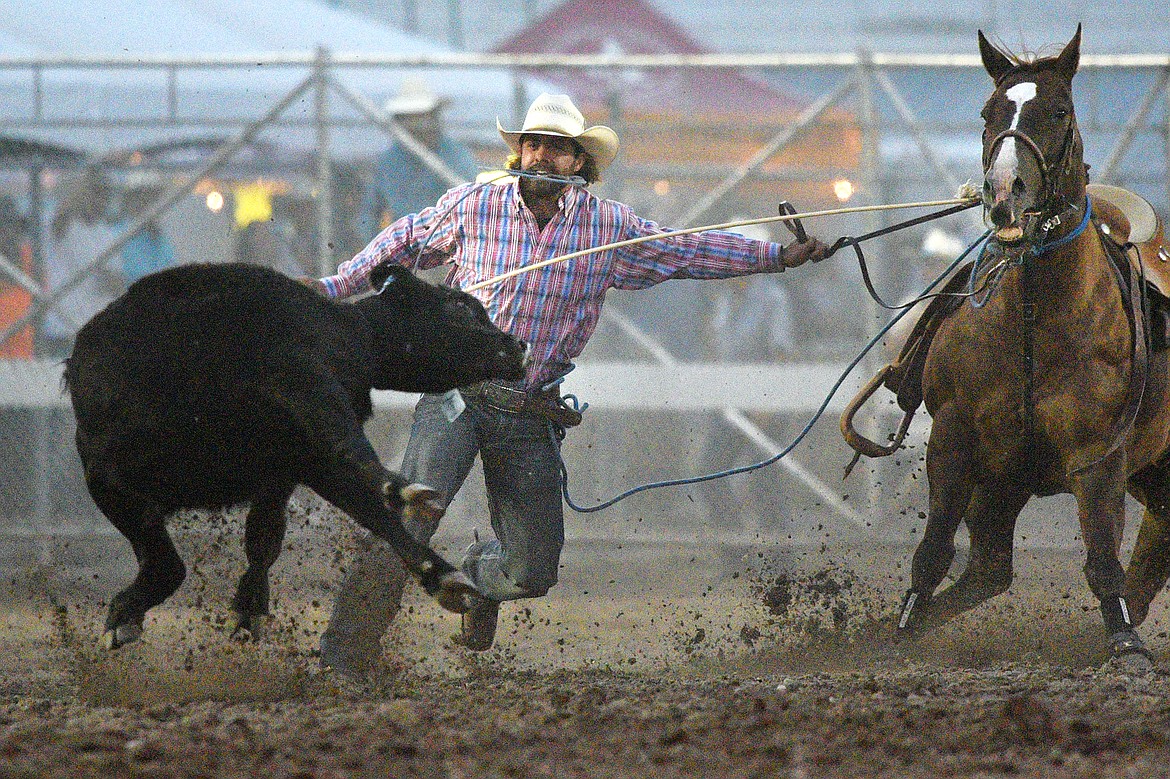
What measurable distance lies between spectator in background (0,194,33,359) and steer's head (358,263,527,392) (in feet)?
15.9

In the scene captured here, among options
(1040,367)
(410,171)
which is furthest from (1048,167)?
(410,171)

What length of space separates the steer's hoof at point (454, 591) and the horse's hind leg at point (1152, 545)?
3437mm

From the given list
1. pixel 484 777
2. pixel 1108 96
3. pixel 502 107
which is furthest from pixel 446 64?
pixel 484 777

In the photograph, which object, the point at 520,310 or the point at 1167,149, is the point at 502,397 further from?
the point at 1167,149

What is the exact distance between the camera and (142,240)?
993 cm

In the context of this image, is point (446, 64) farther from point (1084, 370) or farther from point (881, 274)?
point (1084, 370)

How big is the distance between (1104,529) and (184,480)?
3.17 metres

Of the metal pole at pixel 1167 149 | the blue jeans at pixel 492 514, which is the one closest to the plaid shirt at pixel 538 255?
the blue jeans at pixel 492 514

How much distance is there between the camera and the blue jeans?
19.3 ft

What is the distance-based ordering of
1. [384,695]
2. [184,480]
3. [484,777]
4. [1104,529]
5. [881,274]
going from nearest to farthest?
[484,777] → [184,480] → [384,695] → [1104,529] → [881,274]

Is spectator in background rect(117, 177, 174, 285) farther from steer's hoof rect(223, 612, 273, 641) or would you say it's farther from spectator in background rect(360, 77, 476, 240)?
steer's hoof rect(223, 612, 273, 641)

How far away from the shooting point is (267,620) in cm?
570

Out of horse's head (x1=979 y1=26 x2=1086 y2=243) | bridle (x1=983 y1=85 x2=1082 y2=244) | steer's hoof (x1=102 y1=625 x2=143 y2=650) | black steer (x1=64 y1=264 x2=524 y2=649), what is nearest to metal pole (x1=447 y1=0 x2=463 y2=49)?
horse's head (x1=979 y1=26 x2=1086 y2=243)

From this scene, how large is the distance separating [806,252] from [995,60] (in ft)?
3.04
